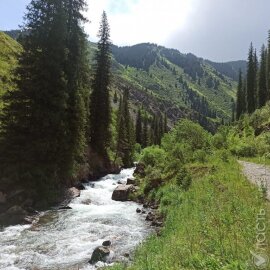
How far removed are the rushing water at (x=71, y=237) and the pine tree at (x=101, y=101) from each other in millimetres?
23191

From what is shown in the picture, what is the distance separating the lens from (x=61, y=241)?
17.5 m

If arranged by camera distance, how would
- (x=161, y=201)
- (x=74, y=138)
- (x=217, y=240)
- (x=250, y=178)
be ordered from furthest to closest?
1. (x=74, y=138)
2. (x=161, y=201)
3. (x=250, y=178)
4. (x=217, y=240)

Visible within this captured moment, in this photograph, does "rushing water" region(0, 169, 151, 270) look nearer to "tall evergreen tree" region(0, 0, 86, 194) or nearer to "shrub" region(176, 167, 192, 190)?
"shrub" region(176, 167, 192, 190)

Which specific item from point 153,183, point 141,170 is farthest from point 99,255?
point 141,170

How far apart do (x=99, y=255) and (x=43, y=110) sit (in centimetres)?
1612

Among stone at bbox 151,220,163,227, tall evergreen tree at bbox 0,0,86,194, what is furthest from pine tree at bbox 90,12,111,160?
stone at bbox 151,220,163,227

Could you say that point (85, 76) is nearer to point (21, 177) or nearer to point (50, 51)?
point (50, 51)

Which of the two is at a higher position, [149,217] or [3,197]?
[3,197]

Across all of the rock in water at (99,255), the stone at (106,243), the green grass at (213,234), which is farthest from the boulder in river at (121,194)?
the rock in water at (99,255)

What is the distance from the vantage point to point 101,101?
50.2m

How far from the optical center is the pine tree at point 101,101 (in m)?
49.6

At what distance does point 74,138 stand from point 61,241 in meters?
14.7

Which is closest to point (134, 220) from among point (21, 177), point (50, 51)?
point (21, 177)

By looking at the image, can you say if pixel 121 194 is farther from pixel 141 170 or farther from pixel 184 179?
pixel 141 170
